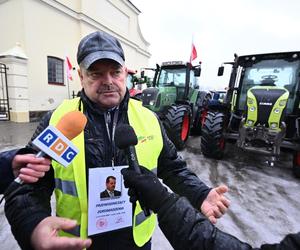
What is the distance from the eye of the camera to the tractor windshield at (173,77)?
7.20m

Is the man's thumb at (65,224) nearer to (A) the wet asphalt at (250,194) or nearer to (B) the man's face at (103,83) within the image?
(B) the man's face at (103,83)

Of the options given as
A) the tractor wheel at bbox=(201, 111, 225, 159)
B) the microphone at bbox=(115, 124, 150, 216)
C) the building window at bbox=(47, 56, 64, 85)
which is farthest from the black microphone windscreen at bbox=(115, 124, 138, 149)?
the building window at bbox=(47, 56, 64, 85)

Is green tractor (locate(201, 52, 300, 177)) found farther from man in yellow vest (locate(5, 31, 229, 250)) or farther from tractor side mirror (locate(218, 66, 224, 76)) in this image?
man in yellow vest (locate(5, 31, 229, 250))

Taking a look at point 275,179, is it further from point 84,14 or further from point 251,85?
point 84,14

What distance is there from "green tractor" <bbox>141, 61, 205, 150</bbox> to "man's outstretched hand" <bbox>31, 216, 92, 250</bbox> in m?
4.82

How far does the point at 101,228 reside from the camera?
1221 mm

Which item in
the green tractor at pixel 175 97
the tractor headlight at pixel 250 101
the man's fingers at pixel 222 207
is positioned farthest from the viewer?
the green tractor at pixel 175 97

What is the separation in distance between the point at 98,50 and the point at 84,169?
0.66m

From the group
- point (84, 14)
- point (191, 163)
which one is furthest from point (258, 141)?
point (84, 14)

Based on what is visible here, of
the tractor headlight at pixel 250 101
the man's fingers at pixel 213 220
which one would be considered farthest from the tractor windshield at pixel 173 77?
the man's fingers at pixel 213 220

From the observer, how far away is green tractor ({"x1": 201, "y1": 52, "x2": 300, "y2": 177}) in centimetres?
449

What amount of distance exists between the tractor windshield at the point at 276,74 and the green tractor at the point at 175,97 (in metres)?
1.81

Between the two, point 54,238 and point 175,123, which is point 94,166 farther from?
point 175,123

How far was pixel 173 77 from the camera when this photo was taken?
738 cm
